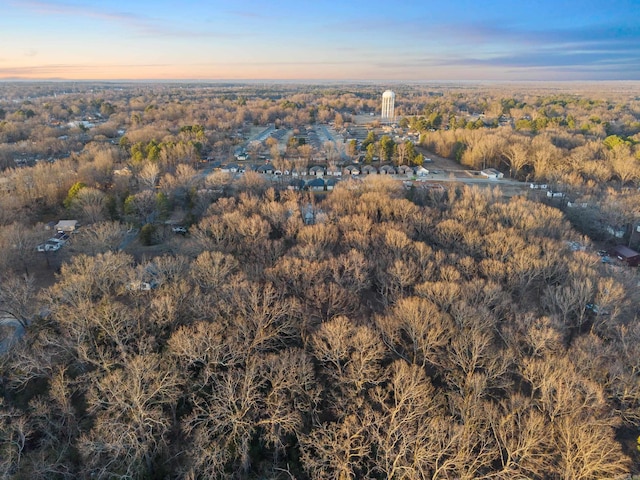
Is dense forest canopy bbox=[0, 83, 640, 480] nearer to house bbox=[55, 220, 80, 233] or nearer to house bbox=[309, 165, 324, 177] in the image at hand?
house bbox=[55, 220, 80, 233]

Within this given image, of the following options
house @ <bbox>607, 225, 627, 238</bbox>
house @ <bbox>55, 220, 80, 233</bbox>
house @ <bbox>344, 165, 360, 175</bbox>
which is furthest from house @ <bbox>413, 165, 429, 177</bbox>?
house @ <bbox>55, 220, 80, 233</bbox>

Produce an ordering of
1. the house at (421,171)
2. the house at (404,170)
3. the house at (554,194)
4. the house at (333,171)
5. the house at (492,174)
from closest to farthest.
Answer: the house at (554,194) < the house at (492,174) < the house at (421,171) < the house at (333,171) < the house at (404,170)

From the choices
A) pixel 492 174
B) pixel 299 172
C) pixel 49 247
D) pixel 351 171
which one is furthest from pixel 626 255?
pixel 49 247

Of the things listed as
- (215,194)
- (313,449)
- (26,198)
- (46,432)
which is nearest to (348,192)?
(215,194)

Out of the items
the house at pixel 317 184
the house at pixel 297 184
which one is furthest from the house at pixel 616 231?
the house at pixel 297 184

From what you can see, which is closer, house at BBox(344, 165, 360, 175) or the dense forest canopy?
the dense forest canopy

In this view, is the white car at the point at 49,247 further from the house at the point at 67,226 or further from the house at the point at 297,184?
the house at the point at 297,184

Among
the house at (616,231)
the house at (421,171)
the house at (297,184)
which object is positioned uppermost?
the house at (421,171)
